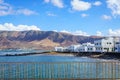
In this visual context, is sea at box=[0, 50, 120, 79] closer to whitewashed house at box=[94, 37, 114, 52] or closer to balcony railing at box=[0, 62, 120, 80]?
balcony railing at box=[0, 62, 120, 80]

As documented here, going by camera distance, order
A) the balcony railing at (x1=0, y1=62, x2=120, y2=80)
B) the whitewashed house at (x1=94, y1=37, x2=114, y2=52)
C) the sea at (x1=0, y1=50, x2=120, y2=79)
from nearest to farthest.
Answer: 1. the sea at (x1=0, y1=50, x2=120, y2=79)
2. the balcony railing at (x1=0, y1=62, x2=120, y2=80)
3. the whitewashed house at (x1=94, y1=37, x2=114, y2=52)

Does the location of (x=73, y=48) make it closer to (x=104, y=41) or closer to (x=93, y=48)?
(x=93, y=48)

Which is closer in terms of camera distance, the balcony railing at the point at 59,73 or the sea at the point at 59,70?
the sea at the point at 59,70

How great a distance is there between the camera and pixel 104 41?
407 ft

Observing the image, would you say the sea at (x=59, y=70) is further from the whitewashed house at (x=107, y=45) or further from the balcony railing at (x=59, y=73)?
the whitewashed house at (x=107, y=45)

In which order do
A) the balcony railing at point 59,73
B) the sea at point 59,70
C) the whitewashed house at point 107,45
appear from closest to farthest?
1. the sea at point 59,70
2. the balcony railing at point 59,73
3. the whitewashed house at point 107,45

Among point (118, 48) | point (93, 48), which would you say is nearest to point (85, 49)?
point (93, 48)

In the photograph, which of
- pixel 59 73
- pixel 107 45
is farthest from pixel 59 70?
pixel 107 45

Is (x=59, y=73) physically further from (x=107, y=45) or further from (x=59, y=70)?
(x=107, y=45)

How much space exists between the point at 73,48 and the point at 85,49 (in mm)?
36197

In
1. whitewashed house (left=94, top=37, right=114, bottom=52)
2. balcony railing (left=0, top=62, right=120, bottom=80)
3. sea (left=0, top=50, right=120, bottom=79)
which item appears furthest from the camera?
whitewashed house (left=94, top=37, right=114, bottom=52)

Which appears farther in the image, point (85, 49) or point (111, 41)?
point (85, 49)

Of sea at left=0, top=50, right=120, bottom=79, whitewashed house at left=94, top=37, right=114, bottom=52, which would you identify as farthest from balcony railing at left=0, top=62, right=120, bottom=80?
whitewashed house at left=94, top=37, right=114, bottom=52

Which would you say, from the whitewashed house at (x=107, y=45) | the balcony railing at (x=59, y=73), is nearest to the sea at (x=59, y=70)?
the balcony railing at (x=59, y=73)
